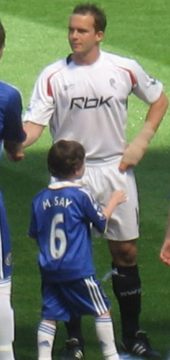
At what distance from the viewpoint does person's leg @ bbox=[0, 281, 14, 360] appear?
20.7ft

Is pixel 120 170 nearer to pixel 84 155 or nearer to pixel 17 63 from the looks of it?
pixel 84 155

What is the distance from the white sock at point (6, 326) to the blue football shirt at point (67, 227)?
0.41 meters

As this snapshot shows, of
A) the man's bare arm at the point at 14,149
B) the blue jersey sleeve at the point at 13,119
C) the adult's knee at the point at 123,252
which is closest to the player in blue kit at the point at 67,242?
the man's bare arm at the point at 14,149

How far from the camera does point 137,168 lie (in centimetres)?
1266

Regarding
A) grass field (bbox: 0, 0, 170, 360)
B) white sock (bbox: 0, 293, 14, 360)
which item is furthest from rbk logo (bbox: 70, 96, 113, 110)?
grass field (bbox: 0, 0, 170, 360)

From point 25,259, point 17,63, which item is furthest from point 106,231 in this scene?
point 17,63

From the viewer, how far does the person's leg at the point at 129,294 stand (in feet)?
24.1

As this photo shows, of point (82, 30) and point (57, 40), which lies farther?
point (57, 40)

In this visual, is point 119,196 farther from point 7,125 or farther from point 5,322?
point 5,322

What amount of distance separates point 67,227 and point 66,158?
1.30 ft

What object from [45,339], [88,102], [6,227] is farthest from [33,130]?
[45,339]

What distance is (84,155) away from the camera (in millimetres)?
6645

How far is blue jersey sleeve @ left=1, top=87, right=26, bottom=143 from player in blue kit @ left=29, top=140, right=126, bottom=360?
1.02 ft

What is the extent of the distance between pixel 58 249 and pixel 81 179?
2.48ft
